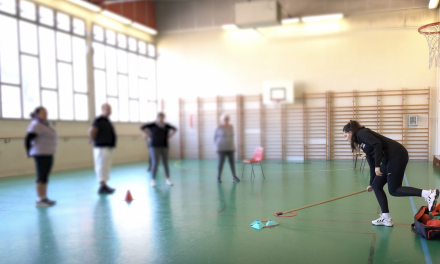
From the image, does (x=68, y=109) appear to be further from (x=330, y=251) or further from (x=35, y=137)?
(x=330, y=251)

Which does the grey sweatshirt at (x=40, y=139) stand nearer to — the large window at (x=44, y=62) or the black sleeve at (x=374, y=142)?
the black sleeve at (x=374, y=142)

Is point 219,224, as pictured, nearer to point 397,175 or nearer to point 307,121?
point 397,175

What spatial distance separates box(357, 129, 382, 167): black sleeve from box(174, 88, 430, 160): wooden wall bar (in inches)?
21.1

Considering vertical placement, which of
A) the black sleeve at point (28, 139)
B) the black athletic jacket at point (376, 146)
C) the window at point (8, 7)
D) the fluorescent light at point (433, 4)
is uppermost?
the window at point (8, 7)

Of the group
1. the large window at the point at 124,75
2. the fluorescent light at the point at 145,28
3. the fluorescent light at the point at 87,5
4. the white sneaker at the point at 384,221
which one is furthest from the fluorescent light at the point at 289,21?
the white sneaker at the point at 384,221

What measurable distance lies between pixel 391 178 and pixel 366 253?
3.66 feet

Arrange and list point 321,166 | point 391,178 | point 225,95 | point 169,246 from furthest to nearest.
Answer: point 225,95
point 321,166
point 391,178
point 169,246

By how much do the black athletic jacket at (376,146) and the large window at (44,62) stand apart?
25.6 ft

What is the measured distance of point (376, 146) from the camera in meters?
4.04

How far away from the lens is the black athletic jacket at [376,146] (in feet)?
13.3

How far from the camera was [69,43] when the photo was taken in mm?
12188

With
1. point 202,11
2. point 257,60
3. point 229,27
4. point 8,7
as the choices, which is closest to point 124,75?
point 202,11

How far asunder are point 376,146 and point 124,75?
12627 mm

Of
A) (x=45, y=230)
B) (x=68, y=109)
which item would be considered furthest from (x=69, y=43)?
(x=45, y=230)
